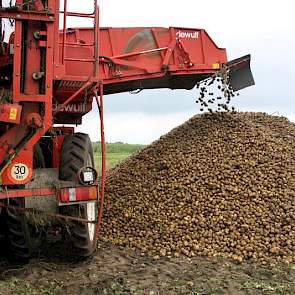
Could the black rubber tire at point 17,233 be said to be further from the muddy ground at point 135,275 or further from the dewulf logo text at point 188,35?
the dewulf logo text at point 188,35

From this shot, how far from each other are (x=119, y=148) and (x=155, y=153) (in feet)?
64.2

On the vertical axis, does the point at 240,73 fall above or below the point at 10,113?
above

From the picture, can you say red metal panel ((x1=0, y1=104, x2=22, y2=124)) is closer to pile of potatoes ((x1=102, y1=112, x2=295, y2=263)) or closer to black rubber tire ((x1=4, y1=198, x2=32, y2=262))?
black rubber tire ((x1=4, y1=198, x2=32, y2=262))

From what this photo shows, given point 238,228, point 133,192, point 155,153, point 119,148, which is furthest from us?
point 119,148

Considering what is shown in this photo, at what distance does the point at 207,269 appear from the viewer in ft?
20.5

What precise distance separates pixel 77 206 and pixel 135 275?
94cm

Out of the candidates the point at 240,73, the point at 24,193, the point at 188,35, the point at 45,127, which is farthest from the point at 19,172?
the point at 240,73

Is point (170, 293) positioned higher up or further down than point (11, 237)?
further down

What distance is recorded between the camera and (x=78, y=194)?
5754 mm

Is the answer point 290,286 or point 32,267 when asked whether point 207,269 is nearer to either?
point 290,286

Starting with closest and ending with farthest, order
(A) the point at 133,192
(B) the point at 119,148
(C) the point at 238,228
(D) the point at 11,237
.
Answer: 1. (D) the point at 11,237
2. (C) the point at 238,228
3. (A) the point at 133,192
4. (B) the point at 119,148

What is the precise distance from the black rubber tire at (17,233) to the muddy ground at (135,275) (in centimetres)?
20

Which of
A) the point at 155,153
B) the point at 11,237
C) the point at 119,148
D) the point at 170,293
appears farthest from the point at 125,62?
the point at 119,148

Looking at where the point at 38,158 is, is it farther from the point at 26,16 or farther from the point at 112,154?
the point at 112,154
